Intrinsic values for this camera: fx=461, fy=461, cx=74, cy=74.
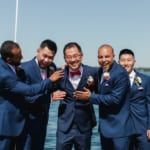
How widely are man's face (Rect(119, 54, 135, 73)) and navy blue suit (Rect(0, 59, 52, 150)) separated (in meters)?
1.21

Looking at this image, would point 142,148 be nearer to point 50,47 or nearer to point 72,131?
point 72,131

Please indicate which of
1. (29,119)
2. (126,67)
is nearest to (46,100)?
(29,119)

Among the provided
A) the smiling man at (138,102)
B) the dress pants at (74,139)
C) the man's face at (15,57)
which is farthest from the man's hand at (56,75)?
the smiling man at (138,102)

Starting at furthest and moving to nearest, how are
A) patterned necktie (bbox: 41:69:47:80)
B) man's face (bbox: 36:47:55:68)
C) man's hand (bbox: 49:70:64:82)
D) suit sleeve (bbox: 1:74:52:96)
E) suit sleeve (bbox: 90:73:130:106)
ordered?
patterned necktie (bbox: 41:69:47:80)
man's face (bbox: 36:47:55:68)
man's hand (bbox: 49:70:64:82)
suit sleeve (bbox: 90:73:130:106)
suit sleeve (bbox: 1:74:52:96)

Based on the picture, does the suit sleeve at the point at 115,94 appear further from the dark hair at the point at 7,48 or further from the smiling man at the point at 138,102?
the dark hair at the point at 7,48

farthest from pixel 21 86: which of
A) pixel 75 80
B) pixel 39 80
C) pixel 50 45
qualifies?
pixel 75 80

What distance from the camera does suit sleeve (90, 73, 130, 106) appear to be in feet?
21.9

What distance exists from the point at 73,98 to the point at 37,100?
0.55m

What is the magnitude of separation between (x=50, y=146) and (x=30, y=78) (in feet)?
39.3

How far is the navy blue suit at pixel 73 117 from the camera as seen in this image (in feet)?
23.1

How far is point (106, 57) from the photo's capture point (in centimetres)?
673

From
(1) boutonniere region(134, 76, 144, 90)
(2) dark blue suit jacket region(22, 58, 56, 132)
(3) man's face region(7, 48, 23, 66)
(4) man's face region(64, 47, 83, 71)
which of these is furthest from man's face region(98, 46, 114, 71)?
(3) man's face region(7, 48, 23, 66)

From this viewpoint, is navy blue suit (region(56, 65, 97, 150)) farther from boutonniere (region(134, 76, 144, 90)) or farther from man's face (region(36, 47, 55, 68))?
boutonniere (region(134, 76, 144, 90))

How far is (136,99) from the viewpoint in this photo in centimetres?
704
